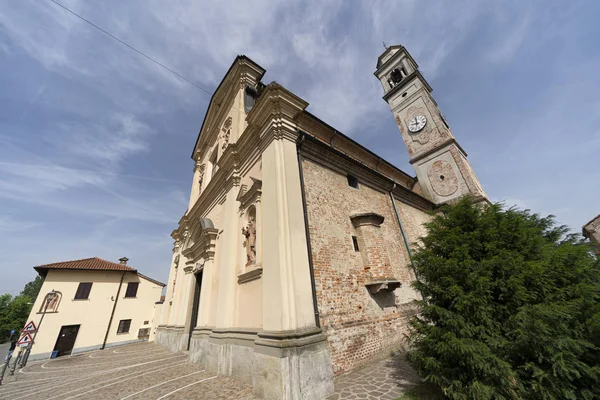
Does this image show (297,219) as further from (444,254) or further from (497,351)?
(497,351)

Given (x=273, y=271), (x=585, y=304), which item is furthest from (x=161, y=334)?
(x=585, y=304)

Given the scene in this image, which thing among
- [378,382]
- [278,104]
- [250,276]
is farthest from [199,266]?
[378,382]

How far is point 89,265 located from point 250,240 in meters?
19.7

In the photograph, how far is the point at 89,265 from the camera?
18.2 m

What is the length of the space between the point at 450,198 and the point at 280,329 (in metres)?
14.4

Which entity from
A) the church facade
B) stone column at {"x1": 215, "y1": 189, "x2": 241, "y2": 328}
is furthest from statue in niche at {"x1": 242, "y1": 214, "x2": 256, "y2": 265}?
stone column at {"x1": 215, "y1": 189, "x2": 241, "y2": 328}

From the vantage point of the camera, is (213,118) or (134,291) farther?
(134,291)

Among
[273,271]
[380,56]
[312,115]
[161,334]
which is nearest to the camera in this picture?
[273,271]

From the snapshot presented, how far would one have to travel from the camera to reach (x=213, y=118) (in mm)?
13641

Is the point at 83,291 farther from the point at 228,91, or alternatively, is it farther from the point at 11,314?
the point at 11,314

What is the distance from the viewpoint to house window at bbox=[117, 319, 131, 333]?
18172 millimetres

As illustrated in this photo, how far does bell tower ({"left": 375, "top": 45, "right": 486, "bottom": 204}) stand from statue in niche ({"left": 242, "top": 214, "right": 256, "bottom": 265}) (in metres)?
13.1

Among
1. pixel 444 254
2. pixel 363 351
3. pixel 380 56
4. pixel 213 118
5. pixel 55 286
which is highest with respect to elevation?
pixel 380 56

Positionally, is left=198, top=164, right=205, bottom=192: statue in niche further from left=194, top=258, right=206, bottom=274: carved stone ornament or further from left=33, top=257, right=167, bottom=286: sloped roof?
left=33, top=257, right=167, bottom=286: sloped roof
